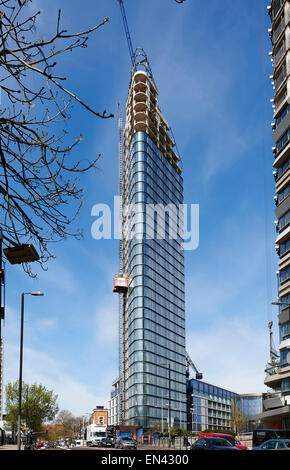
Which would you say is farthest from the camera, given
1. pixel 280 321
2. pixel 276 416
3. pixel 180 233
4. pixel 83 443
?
pixel 180 233

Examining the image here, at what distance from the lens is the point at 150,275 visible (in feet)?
456

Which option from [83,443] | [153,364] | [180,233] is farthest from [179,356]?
[83,443]

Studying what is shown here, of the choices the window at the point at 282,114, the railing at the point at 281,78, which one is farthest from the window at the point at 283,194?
the railing at the point at 281,78

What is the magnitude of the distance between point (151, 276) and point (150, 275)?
1.79 feet

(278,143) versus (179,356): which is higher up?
(278,143)

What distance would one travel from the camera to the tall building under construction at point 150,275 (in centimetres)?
13150

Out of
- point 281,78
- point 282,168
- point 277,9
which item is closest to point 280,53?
point 281,78

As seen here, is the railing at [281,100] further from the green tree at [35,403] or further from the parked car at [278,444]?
the green tree at [35,403]

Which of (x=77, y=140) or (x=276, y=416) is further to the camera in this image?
(x=276, y=416)

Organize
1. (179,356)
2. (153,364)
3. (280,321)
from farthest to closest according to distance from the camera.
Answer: (179,356), (153,364), (280,321)

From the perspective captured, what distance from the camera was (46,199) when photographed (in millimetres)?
8039

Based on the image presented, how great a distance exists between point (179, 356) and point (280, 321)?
98.9m

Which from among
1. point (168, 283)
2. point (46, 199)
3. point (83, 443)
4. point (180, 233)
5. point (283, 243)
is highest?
point (180, 233)

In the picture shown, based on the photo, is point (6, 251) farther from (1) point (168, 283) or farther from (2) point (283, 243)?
(1) point (168, 283)
